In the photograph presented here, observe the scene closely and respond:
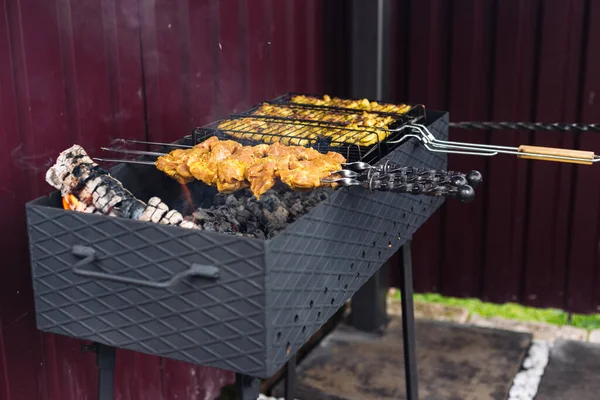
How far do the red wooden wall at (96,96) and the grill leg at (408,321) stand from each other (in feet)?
3.50

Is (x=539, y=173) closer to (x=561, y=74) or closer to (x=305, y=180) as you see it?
(x=561, y=74)

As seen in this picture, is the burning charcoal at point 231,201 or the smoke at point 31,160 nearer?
the smoke at point 31,160

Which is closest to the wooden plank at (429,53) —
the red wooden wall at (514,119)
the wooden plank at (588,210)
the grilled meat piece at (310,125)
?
the red wooden wall at (514,119)

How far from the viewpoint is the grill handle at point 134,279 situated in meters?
2.00

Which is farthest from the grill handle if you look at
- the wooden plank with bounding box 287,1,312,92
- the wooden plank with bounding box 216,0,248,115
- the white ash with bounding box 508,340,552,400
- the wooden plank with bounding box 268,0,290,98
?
the white ash with bounding box 508,340,552,400

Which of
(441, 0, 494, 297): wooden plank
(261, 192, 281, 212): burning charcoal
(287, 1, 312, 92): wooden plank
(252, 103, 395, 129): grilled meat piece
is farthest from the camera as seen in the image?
(441, 0, 494, 297): wooden plank

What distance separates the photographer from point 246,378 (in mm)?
2264

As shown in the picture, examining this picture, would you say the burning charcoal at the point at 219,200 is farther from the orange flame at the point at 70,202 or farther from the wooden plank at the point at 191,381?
the wooden plank at the point at 191,381

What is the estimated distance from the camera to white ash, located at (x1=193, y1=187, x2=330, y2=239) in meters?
2.53

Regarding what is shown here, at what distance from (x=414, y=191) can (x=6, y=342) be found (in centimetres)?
143

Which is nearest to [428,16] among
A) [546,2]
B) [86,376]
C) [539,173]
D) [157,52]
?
[546,2]

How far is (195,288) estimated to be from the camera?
2.05m

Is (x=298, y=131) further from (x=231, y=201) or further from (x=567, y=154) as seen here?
(x=567, y=154)

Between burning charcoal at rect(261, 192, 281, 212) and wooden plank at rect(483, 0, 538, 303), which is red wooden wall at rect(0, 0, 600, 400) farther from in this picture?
burning charcoal at rect(261, 192, 281, 212)
